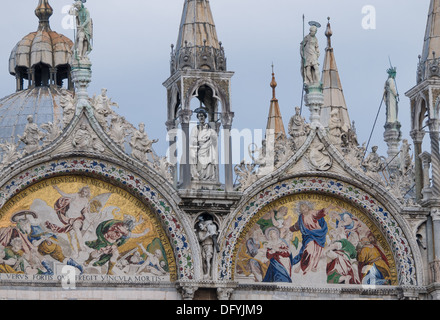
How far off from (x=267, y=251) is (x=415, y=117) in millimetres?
3933

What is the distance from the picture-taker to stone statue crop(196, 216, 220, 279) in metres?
30.1

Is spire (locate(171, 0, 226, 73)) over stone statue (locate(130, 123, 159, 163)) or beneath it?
over

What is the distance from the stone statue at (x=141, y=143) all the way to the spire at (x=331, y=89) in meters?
9.61

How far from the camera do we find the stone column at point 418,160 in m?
31.7

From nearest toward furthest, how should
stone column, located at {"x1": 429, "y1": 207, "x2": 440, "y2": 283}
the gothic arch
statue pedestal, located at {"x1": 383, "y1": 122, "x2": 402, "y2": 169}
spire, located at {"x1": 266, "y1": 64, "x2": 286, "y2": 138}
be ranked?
1. the gothic arch
2. stone column, located at {"x1": 429, "y1": 207, "x2": 440, "y2": 283}
3. statue pedestal, located at {"x1": 383, "y1": 122, "x2": 402, "y2": 169}
4. spire, located at {"x1": 266, "y1": 64, "x2": 286, "y2": 138}

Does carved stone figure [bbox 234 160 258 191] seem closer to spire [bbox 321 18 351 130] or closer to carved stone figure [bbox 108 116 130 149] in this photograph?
carved stone figure [bbox 108 116 130 149]

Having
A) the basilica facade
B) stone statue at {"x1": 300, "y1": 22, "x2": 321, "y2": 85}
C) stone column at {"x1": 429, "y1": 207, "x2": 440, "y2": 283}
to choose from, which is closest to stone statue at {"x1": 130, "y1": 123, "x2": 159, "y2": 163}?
the basilica facade

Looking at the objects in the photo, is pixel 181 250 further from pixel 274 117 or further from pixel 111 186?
pixel 274 117

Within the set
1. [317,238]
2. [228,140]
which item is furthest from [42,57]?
[317,238]

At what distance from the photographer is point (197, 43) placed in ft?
101

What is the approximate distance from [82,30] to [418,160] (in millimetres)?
6738

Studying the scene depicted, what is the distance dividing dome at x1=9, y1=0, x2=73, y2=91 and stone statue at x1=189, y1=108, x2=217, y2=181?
7.31 meters

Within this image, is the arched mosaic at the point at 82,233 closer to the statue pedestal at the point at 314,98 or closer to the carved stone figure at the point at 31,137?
the carved stone figure at the point at 31,137
